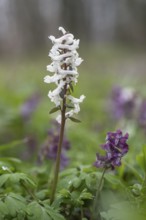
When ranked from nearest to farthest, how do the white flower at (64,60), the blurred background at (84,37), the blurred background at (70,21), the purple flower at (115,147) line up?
the white flower at (64,60), the purple flower at (115,147), the blurred background at (84,37), the blurred background at (70,21)

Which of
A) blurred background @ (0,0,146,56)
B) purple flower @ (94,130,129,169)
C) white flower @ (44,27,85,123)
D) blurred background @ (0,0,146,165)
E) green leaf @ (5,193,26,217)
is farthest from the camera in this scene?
blurred background @ (0,0,146,56)

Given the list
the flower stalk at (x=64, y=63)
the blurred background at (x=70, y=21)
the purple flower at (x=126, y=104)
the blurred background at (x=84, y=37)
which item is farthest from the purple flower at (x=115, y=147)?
the blurred background at (x=70, y=21)

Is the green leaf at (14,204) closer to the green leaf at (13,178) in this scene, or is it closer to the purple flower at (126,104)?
the green leaf at (13,178)

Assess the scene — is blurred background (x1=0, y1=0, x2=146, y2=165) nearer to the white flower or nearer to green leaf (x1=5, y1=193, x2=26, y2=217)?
the white flower

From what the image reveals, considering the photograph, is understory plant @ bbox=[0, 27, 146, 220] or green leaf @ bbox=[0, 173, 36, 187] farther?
green leaf @ bbox=[0, 173, 36, 187]

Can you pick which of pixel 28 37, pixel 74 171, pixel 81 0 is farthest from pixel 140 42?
pixel 74 171

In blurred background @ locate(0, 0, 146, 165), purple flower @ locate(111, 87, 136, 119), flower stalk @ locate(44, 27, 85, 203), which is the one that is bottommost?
flower stalk @ locate(44, 27, 85, 203)

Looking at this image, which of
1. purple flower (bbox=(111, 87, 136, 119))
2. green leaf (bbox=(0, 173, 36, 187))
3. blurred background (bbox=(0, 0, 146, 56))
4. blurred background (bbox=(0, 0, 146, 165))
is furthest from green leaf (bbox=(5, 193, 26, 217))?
blurred background (bbox=(0, 0, 146, 56))

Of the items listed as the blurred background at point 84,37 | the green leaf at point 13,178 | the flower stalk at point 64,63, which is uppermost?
the blurred background at point 84,37

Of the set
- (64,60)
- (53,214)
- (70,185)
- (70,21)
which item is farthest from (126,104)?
(70,21)

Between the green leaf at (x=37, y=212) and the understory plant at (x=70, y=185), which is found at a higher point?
the understory plant at (x=70, y=185)

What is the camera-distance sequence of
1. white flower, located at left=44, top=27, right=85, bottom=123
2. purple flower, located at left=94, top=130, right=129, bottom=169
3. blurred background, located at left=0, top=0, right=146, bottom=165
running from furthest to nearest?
blurred background, located at left=0, top=0, right=146, bottom=165
purple flower, located at left=94, top=130, right=129, bottom=169
white flower, located at left=44, top=27, right=85, bottom=123
